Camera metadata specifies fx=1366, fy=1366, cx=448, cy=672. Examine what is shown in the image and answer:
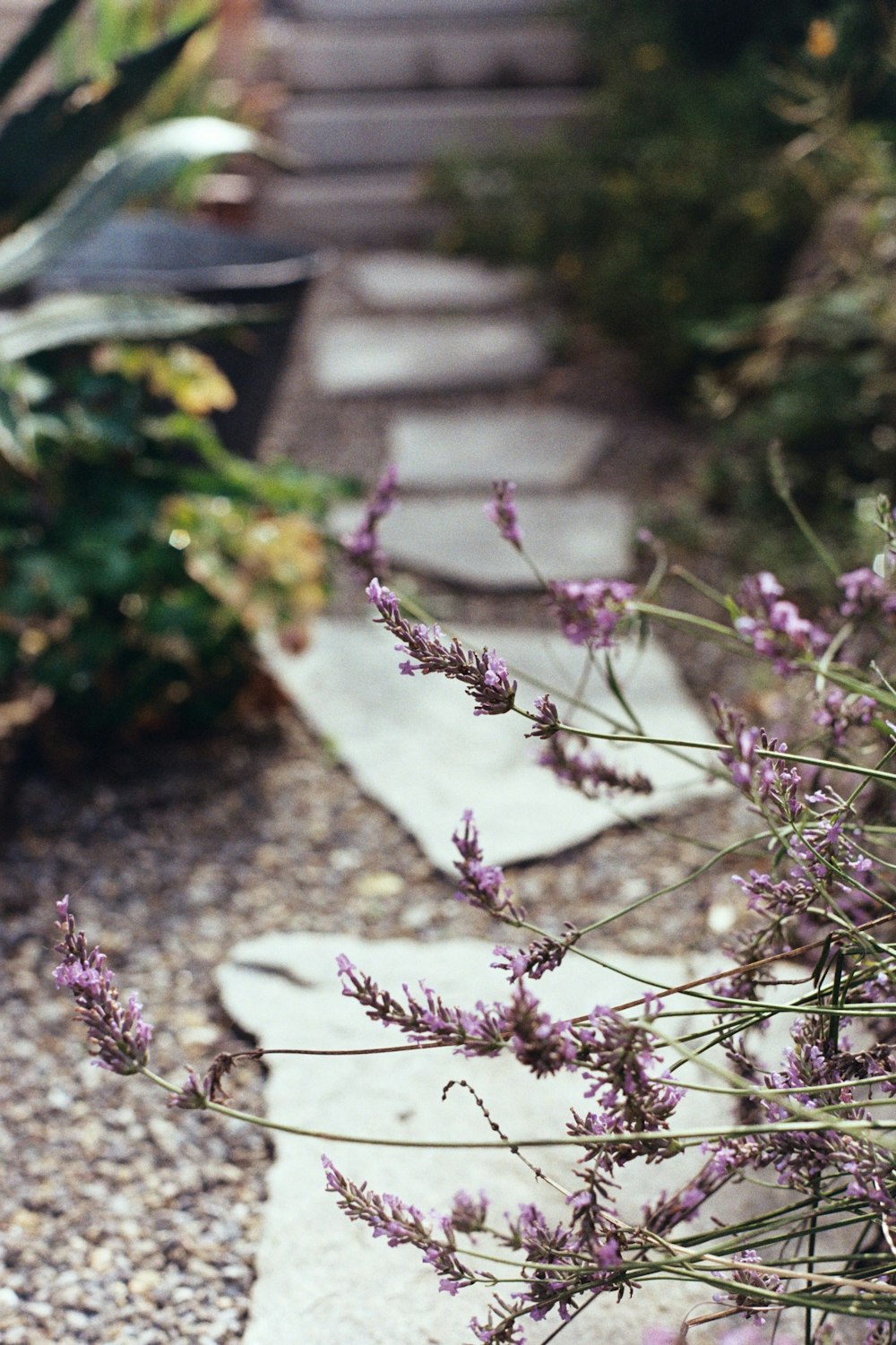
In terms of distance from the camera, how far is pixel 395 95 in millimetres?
5430

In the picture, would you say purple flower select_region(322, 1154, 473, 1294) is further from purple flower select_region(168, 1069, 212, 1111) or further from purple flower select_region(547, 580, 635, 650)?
purple flower select_region(547, 580, 635, 650)

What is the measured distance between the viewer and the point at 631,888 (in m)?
1.84

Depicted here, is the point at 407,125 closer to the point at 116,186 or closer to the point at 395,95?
the point at 395,95

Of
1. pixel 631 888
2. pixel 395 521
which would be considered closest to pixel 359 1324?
pixel 631 888

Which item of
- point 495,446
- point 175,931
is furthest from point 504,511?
point 495,446

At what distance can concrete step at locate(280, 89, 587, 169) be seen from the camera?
5230 millimetres

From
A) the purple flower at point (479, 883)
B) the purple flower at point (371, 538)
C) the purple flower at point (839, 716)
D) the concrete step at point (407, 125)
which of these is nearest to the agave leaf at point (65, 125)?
the purple flower at point (371, 538)

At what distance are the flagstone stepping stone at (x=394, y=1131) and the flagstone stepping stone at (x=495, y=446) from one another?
178 centimetres

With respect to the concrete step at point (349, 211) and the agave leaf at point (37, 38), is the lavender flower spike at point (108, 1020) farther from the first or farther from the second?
the concrete step at point (349, 211)

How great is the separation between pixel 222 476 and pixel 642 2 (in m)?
3.75

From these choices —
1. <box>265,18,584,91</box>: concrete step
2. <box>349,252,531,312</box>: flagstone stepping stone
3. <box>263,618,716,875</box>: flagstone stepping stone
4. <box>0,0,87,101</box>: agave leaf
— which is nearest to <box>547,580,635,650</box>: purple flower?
<box>263,618,716,875</box>: flagstone stepping stone

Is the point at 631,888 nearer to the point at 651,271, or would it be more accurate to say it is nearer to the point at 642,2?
the point at 651,271

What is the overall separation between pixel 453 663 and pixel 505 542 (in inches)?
87.0

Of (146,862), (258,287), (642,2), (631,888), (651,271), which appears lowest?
(631,888)
